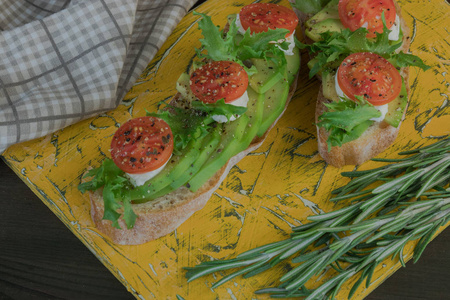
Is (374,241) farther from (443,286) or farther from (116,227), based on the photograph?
(116,227)

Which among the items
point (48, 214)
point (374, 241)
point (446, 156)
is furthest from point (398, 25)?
point (48, 214)

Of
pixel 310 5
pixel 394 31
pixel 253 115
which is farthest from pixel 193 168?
pixel 394 31

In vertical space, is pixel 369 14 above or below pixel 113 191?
above

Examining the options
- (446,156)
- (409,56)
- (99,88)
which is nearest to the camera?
(446,156)

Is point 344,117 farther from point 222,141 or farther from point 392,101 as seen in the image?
point 222,141

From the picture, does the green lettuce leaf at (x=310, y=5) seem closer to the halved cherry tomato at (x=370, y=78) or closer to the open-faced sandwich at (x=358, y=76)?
the open-faced sandwich at (x=358, y=76)

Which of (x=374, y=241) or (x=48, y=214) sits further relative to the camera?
(x=48, y=214)

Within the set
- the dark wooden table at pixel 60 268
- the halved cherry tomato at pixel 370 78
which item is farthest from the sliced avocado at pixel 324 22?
the dark wooden table at pixel 60 268

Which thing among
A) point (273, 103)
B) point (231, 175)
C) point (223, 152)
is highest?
point (273, 103)
